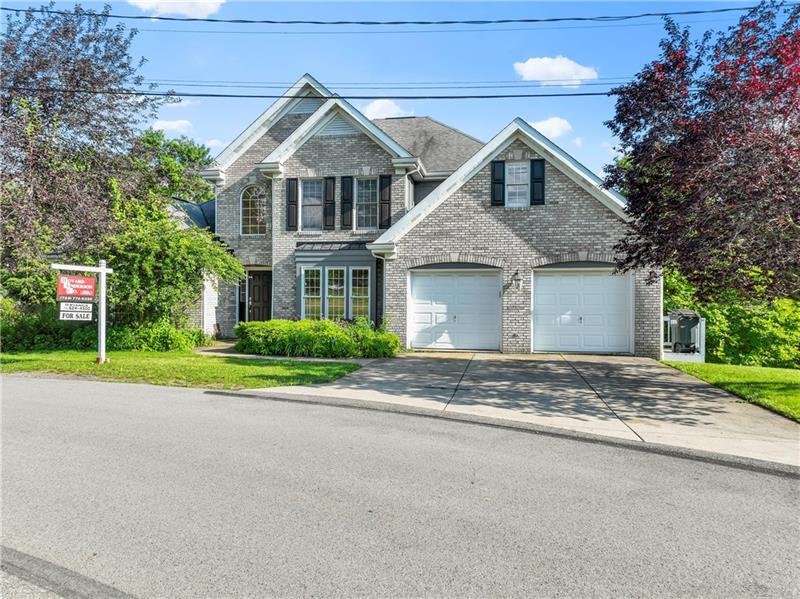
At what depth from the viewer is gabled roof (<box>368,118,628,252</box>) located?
15.3m

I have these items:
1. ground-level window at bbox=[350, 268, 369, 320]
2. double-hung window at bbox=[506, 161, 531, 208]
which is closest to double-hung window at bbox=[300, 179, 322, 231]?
ground-level window at bbox=[350, 268, 369, 320]

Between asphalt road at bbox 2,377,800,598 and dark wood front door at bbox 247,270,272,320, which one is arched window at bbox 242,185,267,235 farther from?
asphalt road at bbox 2,377,800,598

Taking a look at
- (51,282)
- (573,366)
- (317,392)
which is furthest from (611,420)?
(51,282)

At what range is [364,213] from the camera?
19.0m

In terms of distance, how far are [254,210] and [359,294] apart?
5378 mm

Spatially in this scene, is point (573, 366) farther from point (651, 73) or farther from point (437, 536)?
point (437, 536)

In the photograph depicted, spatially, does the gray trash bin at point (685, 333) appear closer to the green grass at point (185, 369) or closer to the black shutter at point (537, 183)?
the black shutter at point (537, 183)

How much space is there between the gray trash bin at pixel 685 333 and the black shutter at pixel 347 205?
1083 cm

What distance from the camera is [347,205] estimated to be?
18.9m

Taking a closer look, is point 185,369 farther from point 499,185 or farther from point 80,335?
point 499,185

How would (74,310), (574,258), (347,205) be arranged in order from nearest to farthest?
(74,310), (574,258), (347,205)

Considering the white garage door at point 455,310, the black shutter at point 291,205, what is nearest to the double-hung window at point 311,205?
the black shutter at point 291,205

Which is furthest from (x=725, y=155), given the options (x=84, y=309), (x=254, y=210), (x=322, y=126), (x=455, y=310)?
(x=254, y=210)

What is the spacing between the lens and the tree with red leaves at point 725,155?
754 cm
